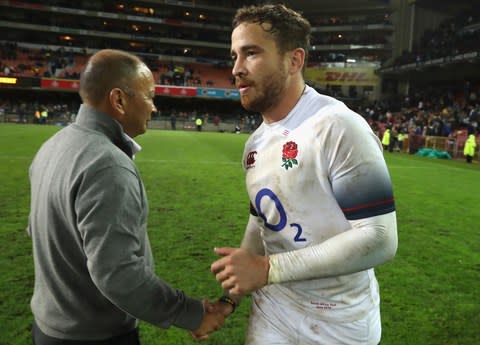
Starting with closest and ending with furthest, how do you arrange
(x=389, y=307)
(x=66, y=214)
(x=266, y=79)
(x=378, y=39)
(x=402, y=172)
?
(x=66, y=214) < (x=266, y=79) < (x=389, y=307) < (x=402, y=172) < (x=378, y=39)

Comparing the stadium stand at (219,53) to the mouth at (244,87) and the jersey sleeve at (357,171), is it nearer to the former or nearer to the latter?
the mouth at (244,87)

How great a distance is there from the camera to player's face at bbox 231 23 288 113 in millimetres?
1917

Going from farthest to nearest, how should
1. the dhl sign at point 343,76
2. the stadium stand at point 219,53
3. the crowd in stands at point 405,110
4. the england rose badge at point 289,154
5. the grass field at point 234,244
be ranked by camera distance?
1. the dhl sign at point 343,76
2. the stadium stand at point 219,53
3. the crowd in stands at point 405,110
4. the grass field at point 234,244
5. the england rose badge at point 289,154

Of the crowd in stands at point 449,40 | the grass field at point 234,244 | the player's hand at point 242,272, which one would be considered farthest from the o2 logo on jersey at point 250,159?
the crowd in stands at point 449,40

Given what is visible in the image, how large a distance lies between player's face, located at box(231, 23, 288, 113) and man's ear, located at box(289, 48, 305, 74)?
0.05 m

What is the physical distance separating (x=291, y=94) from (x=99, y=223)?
1.05m

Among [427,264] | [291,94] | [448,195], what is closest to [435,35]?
[448,195]

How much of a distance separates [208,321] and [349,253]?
2.65 ft

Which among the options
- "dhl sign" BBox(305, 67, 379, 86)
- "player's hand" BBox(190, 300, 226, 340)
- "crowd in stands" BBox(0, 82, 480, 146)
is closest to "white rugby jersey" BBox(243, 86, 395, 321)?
"player's hand" BBox(190, 300, 226, 340)

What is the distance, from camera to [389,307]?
13.8 ft

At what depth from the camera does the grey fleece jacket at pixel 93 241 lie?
1625mm

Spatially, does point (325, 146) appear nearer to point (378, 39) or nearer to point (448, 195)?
point (448, 195)

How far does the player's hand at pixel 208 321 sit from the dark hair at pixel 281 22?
4.17 feet

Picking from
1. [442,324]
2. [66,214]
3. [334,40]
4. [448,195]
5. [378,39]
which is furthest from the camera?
[334,40]
